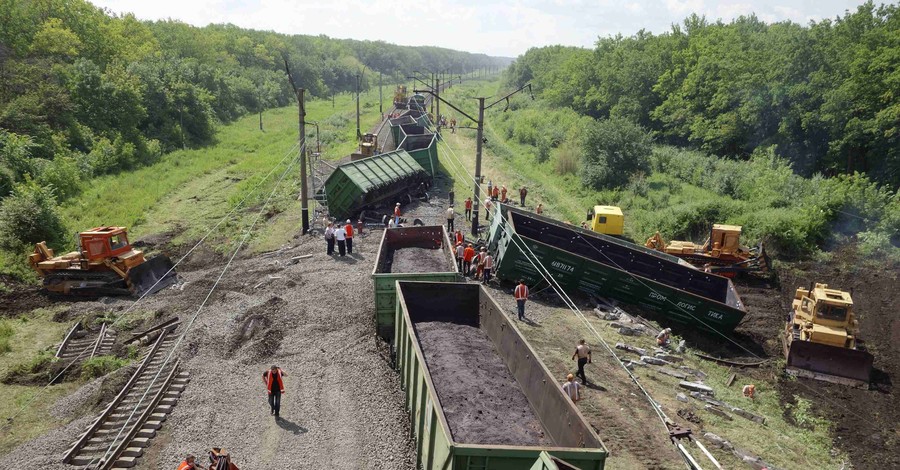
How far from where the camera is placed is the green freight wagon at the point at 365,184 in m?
24.9

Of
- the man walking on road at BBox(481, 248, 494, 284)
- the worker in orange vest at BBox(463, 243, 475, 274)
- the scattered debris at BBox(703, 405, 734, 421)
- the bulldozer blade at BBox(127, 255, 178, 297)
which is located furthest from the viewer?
the worker in orange vest at BBox(463, 243, 475, 274)

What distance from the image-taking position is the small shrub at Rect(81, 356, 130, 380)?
1344cm

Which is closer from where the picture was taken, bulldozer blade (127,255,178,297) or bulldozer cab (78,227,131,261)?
bulldozer cab (78,227,131,261)

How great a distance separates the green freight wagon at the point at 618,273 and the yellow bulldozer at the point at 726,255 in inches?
130

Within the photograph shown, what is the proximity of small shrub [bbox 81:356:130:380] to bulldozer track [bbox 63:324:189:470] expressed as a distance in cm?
65

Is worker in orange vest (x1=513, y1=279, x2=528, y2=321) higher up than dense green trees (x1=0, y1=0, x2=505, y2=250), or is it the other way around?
dense green trees (x1=0, y1=0, x2=505, y2=250)

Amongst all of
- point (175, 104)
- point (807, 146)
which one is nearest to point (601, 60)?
point (807, 146)

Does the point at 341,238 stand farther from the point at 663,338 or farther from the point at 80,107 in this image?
the point at 80,107

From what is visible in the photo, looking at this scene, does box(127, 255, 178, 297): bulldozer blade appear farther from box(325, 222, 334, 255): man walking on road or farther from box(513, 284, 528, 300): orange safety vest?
box(513, 284, 528, 300): orange safety vest

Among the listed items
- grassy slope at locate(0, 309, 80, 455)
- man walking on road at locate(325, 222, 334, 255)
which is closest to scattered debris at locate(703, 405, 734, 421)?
man walking on road at locate(325, 222, 334, 255)

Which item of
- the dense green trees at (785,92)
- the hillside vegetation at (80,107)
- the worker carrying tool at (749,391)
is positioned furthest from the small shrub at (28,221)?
the dense green trees at (785,92)

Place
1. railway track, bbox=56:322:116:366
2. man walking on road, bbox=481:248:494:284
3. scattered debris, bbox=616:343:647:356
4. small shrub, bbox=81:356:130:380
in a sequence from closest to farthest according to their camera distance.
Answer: small shrub, bbox=81:356:130:380, railway track, bbox=56:322:116:366, scattered debris, bbox=616:343:647:356, man walking on road, bbox=481:248:494:284

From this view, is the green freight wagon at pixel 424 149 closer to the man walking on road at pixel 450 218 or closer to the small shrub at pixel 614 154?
the man walking on road at pixel 450 218

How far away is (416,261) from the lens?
16859 mm
